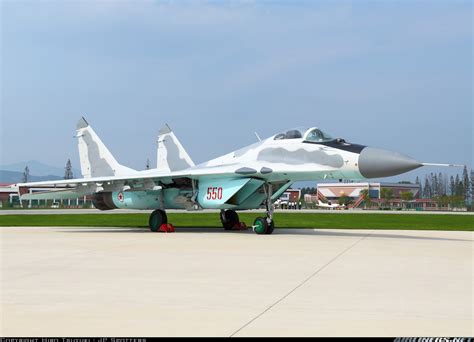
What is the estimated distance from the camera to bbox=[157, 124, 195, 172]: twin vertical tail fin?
25.5 meters

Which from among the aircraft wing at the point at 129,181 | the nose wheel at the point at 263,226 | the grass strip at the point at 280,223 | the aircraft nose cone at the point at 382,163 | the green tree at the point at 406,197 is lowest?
the green tree at the point at 406,197

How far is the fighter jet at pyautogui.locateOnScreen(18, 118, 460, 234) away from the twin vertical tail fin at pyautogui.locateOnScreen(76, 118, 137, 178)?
5.43ft

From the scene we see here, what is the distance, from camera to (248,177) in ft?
55.7

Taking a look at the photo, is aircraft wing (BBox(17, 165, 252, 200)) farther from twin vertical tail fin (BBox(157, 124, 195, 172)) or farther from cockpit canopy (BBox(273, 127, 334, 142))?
twin vertical tail fin (BBox(157, 124, 195, 172))

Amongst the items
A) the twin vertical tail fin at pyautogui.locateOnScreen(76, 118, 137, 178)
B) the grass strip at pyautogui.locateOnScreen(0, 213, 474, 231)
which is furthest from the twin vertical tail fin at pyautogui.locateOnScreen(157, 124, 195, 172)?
the twin vertical tail fin at pyautogui.locateOnScreen(76, 118, 137, 178)

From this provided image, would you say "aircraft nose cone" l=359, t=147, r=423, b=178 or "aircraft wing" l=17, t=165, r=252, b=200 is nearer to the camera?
"aircraft nose cone" l=359, t=147, r=423, b=178

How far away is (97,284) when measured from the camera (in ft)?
23.5

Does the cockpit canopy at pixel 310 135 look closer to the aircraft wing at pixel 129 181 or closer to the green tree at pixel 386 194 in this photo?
the aircraft wing at pixel 129 181

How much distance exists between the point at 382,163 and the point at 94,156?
12.0 meters

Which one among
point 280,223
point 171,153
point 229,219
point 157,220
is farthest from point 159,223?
point 280,223

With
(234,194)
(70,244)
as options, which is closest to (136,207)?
(234,194)

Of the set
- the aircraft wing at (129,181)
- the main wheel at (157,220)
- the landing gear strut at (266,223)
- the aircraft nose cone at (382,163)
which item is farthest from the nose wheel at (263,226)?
the main wheel at (157,220)

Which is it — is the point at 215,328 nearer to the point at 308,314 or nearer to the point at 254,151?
the point at 308,314

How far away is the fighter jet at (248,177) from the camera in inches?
588
